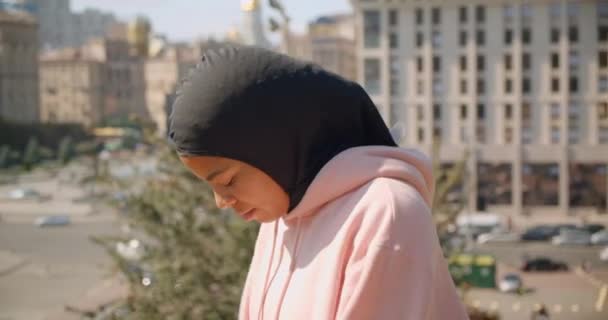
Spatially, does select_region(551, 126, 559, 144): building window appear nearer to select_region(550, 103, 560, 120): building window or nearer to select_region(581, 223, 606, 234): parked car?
select_region(550, 103, 560, 120): building window

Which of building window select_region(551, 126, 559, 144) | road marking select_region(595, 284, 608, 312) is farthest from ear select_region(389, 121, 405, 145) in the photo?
building window select_region(551, 126, 559, 144)

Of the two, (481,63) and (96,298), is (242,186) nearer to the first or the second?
(96,298)

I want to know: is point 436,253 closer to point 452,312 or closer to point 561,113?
point 452,312

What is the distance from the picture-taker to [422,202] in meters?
0.94

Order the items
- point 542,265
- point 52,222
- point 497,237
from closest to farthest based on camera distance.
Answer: point 542,265
point 497,237
point 52,222

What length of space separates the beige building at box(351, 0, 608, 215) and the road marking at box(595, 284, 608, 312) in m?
8.11

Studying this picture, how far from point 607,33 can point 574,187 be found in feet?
11.8

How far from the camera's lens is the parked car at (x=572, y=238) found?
61.2 feet

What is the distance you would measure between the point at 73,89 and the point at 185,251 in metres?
42.8

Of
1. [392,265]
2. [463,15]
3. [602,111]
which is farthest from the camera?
[463,15]

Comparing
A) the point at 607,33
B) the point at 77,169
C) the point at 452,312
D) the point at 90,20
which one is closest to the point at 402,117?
the point at 607,33

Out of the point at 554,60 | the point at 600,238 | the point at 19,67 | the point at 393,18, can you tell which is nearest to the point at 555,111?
the point at 554,60

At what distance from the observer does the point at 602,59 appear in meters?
22.5

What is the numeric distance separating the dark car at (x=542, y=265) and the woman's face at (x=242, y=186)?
15618mm
